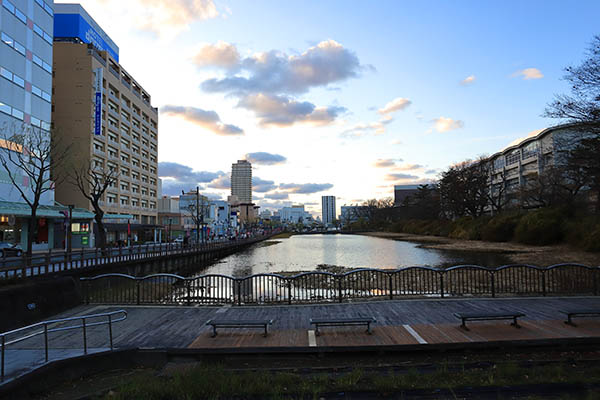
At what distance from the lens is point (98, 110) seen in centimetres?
5241

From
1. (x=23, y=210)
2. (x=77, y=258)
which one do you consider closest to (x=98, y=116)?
(x=23, y=210)

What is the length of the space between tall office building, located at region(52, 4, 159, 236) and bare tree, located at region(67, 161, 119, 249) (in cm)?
124

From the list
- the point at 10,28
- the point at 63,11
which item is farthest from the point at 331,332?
the point at 63,11

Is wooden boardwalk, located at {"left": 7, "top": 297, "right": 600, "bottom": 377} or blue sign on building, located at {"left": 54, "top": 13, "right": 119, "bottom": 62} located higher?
blue sign on building, located at {"left": 54, "top": 13, "right": 119, "bottom": 62}

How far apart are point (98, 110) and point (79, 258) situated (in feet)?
117

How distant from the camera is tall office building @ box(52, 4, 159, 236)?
172 feet

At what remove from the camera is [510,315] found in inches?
333

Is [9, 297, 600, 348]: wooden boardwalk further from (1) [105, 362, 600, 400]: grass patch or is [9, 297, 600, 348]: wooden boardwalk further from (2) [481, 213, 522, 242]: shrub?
(2) [481, 213, 522, 242]: shrub

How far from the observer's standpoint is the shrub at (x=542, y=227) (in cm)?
4862

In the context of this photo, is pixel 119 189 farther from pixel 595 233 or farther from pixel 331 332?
pixel 595 233

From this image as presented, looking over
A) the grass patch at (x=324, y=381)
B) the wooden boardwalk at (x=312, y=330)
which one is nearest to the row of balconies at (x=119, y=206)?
the wooden boardwalk at (x=312, y=330)

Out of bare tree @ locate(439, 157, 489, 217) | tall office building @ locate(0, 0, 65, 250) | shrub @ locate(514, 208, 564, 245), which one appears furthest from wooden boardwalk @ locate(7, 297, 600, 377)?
bare tree @ locate(439, 157, 489, 217)

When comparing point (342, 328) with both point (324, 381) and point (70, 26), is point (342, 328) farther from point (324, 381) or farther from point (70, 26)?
point (70, 26)

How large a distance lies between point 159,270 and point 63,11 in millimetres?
48205
